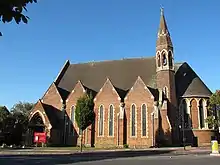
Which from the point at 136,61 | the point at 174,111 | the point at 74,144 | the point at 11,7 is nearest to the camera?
the point at 11,7

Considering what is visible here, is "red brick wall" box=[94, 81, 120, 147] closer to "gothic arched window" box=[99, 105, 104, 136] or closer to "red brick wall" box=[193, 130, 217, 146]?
"gothic arched window" box=[99, 105, 104, 136]

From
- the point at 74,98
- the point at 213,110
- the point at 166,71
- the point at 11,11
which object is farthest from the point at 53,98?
the point at 11,11

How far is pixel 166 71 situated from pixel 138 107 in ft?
25.3

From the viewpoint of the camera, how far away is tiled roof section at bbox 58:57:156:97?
54.2 metres

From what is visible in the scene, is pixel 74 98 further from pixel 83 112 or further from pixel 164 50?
pixel 164 50

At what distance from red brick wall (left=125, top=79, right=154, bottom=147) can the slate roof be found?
69.0 inches

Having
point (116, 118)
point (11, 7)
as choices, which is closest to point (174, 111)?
point (116, 118)

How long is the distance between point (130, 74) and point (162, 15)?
12159 mm

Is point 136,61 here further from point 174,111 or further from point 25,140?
point 25,140

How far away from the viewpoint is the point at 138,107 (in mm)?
49188

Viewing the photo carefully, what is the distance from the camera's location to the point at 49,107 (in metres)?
55.0

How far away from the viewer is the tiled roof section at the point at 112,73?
54.2 metres

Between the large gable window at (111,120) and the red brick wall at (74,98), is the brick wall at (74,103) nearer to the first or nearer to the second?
the red brick wall at (74,98)

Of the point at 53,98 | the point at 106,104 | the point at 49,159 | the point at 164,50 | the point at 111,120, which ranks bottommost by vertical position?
the point at 49,159
